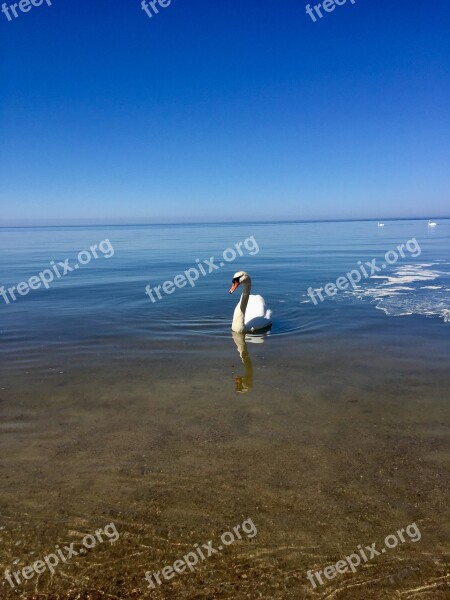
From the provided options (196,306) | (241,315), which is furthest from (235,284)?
(196,306)

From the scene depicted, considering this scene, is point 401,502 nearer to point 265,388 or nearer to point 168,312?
point 265,388

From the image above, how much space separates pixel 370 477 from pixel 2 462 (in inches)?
188

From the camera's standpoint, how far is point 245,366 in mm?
9836

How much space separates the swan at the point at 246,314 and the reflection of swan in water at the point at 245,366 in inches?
11.4

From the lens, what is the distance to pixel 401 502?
500cm

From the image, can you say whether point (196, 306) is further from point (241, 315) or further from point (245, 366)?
→ point (245, 366)

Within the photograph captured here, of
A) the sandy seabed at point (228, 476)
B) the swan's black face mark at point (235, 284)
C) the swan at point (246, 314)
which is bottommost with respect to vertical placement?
the sandy seabed at point (228, 476)

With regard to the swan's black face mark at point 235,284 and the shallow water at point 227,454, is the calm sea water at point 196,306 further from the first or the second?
the swan's black face mark at point 235,284

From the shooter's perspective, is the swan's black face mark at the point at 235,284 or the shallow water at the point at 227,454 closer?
the shallow water at the point at 227,454

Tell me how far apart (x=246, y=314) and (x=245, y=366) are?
3836 millimetres

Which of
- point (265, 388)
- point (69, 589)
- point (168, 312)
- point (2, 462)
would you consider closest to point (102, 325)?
point (168, 312)

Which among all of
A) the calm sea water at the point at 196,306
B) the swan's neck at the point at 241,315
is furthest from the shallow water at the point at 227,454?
the swan's neck at the point at 241,315

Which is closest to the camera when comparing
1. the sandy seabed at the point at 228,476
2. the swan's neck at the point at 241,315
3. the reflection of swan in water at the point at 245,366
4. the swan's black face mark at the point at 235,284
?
the sandy seabed at the point at 228,476

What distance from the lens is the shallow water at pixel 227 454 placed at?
419cm
